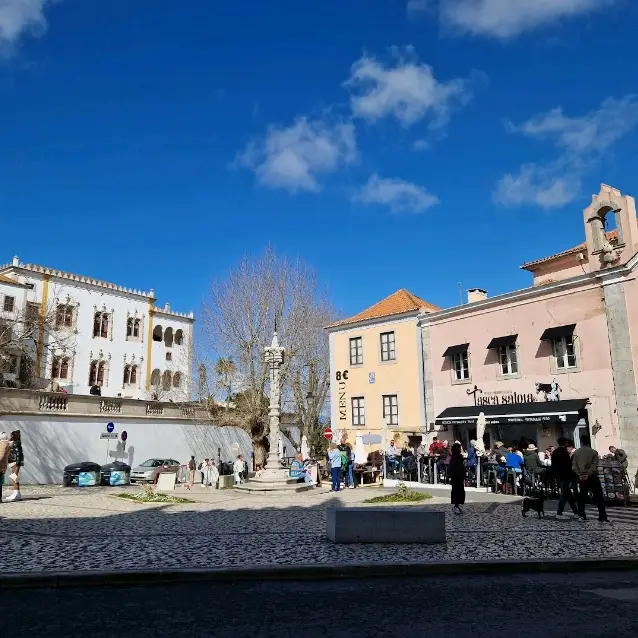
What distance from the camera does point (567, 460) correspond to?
1298 cm

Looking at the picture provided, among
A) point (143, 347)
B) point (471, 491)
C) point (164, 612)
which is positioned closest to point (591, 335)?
point (471, 491)

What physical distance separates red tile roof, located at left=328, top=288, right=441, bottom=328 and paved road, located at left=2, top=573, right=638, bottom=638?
22116 mm

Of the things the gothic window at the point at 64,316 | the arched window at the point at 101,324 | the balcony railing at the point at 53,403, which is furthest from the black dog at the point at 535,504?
the arched window at the point at 101,324

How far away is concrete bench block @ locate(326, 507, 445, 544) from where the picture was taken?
9.65 metres

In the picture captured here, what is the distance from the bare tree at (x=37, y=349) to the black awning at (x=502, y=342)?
2589 centimetres

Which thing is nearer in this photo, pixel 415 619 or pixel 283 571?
pixel 415 619

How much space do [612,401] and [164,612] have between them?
61.8 feet

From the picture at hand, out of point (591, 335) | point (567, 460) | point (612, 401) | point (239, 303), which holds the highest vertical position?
point (239, 303)

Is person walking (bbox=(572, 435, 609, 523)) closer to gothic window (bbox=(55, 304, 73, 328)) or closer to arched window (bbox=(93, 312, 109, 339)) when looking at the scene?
gothic window (bbox=(55, 304, 73, 328))

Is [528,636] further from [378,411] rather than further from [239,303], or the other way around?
[239,303]

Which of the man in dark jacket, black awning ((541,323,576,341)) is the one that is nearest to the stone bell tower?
black awning ((541,323,576,341))

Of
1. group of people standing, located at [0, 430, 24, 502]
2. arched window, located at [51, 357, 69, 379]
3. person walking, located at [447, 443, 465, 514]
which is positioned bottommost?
person walking, located at [447, 443, 465, 514]

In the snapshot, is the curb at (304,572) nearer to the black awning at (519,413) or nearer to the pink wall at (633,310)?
the black awning at (519,413)

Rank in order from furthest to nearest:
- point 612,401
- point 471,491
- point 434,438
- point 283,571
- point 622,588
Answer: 1. point 434,438
2. point 612,401
3. point 471,491
4. point 283,571
5. point 622,588
